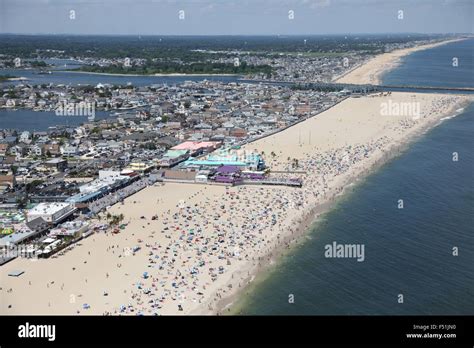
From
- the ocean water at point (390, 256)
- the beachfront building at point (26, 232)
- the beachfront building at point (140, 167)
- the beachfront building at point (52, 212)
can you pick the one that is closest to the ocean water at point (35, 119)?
the beachfront building at point (140, 167)

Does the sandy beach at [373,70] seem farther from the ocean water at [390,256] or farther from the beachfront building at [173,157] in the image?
the ocean water at [390,256]

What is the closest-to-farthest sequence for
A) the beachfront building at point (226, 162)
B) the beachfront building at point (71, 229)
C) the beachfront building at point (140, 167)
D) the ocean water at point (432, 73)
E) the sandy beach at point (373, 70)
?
the beachfront building at point (71, 229)
the beachfront building at point (140, 167)
the beachfront building at point (226, 162)
the ocean water at point (432, 73)
the sandy beach at point (373, 70)

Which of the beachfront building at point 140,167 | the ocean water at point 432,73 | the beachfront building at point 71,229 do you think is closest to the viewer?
the beachfront building at point 71,229

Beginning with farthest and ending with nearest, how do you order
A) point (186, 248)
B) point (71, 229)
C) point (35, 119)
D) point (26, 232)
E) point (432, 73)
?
point (432, 73) < point (35, 119) < point (71, 229) < point (26, 232) < point (186, 248)

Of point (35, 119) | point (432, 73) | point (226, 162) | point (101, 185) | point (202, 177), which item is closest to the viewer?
point (101, 185)

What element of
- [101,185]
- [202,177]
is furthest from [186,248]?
[202,177]

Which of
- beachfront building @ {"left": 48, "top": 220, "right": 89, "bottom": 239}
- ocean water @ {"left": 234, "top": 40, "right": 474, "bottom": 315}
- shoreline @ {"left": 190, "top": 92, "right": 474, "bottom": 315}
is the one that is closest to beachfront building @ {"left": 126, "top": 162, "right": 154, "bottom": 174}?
beachfront building @ {"left": 48, "top": 220, "right": 89, "bottom": 239}

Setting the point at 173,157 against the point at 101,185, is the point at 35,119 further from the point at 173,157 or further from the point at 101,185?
the point at 101,185
